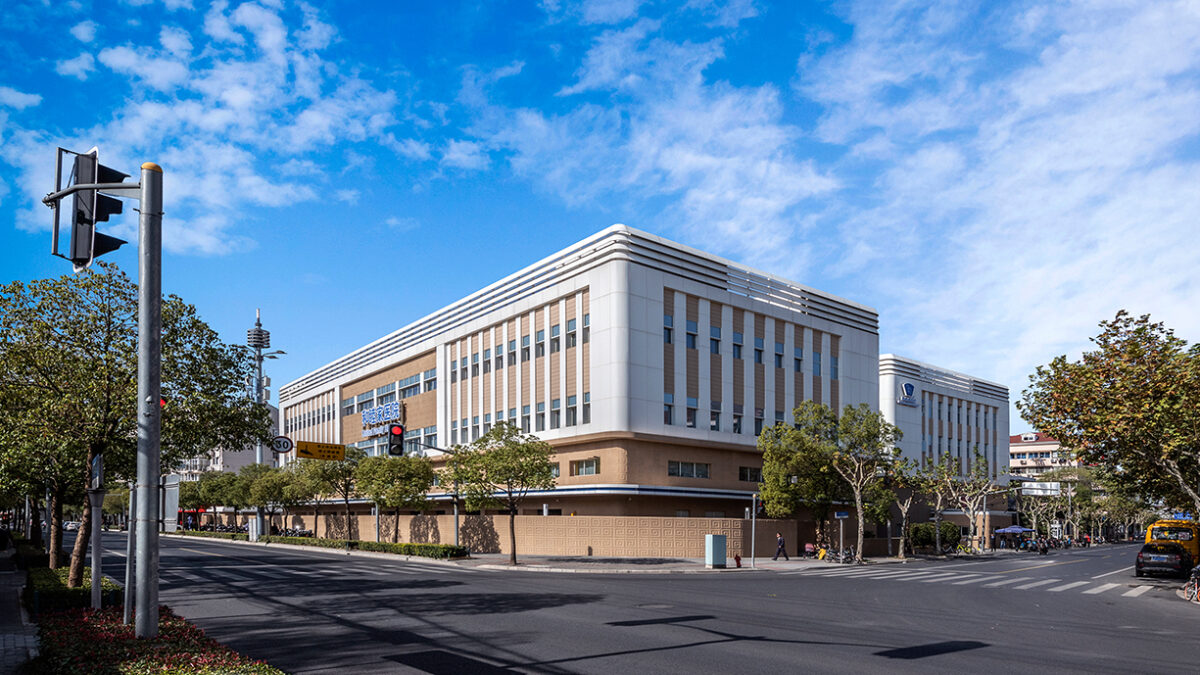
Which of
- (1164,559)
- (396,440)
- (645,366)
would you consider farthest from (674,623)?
(1164,559)

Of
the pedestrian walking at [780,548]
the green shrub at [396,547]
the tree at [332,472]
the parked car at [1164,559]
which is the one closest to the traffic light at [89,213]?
the green shrub at [396,547]

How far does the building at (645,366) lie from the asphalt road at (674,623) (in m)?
17.5

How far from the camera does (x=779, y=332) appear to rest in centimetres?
6069

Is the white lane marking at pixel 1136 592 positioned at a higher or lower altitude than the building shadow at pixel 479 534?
higher

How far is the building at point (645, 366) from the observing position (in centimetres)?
5066

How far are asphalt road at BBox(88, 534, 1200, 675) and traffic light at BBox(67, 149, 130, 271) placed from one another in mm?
6910

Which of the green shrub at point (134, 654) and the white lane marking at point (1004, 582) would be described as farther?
the white lane marking at point (1004, 582)

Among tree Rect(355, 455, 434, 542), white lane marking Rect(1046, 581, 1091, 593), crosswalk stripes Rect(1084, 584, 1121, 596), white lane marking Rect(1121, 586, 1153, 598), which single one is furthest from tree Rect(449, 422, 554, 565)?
white lane marking Rect(1121, 586, 1153, 598)

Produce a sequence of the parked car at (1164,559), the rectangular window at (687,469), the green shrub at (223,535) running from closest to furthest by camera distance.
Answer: the parked car at (1164,559) < the rectangular window at (687,469) < the green shrub at (223,535)

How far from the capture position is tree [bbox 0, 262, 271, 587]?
18.8 meters

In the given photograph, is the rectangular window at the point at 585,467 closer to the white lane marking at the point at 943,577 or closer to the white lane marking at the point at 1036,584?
the white lane marking at the point at 943,577

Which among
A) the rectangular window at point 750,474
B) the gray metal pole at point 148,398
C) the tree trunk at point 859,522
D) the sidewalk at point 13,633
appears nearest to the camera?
the gray metal pole at point 148,398

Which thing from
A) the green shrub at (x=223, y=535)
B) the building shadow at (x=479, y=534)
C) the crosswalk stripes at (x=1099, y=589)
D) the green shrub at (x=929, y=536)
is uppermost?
the crosswalk stripes at (x=1099, y=589)

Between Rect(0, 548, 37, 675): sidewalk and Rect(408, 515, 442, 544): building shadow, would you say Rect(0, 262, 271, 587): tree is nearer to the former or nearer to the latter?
Rect(0, 548, 37, 675): sidewalk
